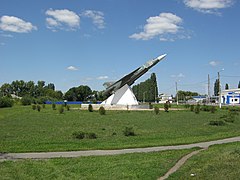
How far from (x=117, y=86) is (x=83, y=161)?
44764 millimetres

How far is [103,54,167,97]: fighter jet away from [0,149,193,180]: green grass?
132 feet

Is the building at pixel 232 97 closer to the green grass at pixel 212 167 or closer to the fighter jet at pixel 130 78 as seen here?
the fighter jet at pixel 130 78

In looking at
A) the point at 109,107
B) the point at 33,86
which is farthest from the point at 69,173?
the point at 33,86

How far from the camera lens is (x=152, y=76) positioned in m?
105

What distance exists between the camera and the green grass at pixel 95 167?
7.80m

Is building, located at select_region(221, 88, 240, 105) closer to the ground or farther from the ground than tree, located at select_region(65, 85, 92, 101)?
closer to the ground

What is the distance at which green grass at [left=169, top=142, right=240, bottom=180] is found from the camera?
7.55 meters

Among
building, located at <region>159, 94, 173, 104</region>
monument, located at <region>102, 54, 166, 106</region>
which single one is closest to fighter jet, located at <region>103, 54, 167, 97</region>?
monument, located at <region>102, 54, 166, 106</region>

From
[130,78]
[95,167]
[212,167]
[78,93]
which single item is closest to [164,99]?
[78,93]

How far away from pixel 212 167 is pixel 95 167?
330cm

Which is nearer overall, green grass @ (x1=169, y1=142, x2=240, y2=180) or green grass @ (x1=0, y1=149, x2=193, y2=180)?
green grass @ (x1=169, y1=142, x2=240, y2=180)

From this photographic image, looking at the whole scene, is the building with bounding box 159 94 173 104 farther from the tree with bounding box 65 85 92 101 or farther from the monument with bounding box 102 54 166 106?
the monument with bounding box 102 54 166 106

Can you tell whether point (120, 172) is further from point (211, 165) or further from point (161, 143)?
point (161, 143)

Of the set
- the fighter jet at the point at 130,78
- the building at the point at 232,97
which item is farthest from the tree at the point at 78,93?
the fighter jet at the point at 130,78
